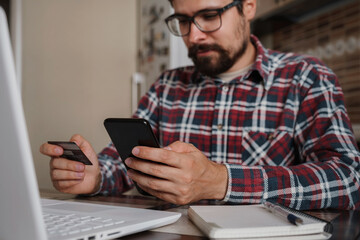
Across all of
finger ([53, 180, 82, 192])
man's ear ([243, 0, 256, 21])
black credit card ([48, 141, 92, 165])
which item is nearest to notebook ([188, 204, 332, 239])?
black credit card ([48, 141, 92, 165])

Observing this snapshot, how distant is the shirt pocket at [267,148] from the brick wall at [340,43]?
780mm

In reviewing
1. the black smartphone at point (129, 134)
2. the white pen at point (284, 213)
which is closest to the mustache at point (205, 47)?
the black smartphone at point (129, 134)

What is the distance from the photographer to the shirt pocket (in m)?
1.16

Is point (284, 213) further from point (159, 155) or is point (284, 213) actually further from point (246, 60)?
point (246, 60)

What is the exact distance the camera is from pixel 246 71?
1.38 m

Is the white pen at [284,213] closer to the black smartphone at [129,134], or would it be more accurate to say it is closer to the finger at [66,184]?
the black smartphone at [129,134]

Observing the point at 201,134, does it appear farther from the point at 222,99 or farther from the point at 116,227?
the point at 116,227

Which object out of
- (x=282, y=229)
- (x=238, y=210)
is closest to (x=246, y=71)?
(x=238, y=210)

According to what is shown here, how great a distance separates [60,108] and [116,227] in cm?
262

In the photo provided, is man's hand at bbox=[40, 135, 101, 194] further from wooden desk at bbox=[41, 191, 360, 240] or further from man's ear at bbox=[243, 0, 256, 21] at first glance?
man's ear at bbox=[243, 0, 256, 21]

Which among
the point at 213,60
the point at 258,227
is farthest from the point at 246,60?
the point at 258,227

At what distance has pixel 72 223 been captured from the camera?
551 millimetres

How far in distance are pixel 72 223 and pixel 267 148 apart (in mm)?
763

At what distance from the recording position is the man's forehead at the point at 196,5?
4.02ft
